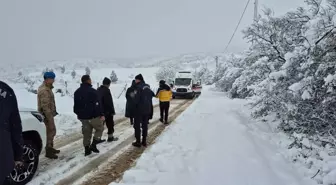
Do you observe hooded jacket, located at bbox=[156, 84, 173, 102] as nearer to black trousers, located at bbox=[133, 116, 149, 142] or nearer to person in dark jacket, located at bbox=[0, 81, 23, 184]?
black trousers, located at bbox=[133, 116, 149, 142]

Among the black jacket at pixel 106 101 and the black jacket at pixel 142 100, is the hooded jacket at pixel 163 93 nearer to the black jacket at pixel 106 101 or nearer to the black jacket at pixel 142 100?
the black jacket at pixel 106 101

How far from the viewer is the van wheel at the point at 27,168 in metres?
5.39

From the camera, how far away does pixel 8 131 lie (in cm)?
277

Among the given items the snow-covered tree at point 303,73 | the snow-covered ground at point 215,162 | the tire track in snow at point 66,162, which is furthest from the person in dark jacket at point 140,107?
the snow-covered tree at point 303,73

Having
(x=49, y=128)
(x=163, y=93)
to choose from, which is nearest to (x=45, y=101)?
(x=49, y=128)

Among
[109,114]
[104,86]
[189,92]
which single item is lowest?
[189,92]

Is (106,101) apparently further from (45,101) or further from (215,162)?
(215,162)

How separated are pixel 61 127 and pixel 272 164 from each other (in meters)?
8.20

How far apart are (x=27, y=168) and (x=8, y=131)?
10.4 ft

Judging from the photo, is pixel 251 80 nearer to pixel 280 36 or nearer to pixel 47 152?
pixel 280 36

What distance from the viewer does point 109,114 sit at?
9.34 m

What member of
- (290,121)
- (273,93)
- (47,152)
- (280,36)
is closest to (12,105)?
(47,152)

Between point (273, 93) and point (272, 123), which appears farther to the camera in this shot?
point (272, 123)

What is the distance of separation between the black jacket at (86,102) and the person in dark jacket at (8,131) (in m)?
4.53
